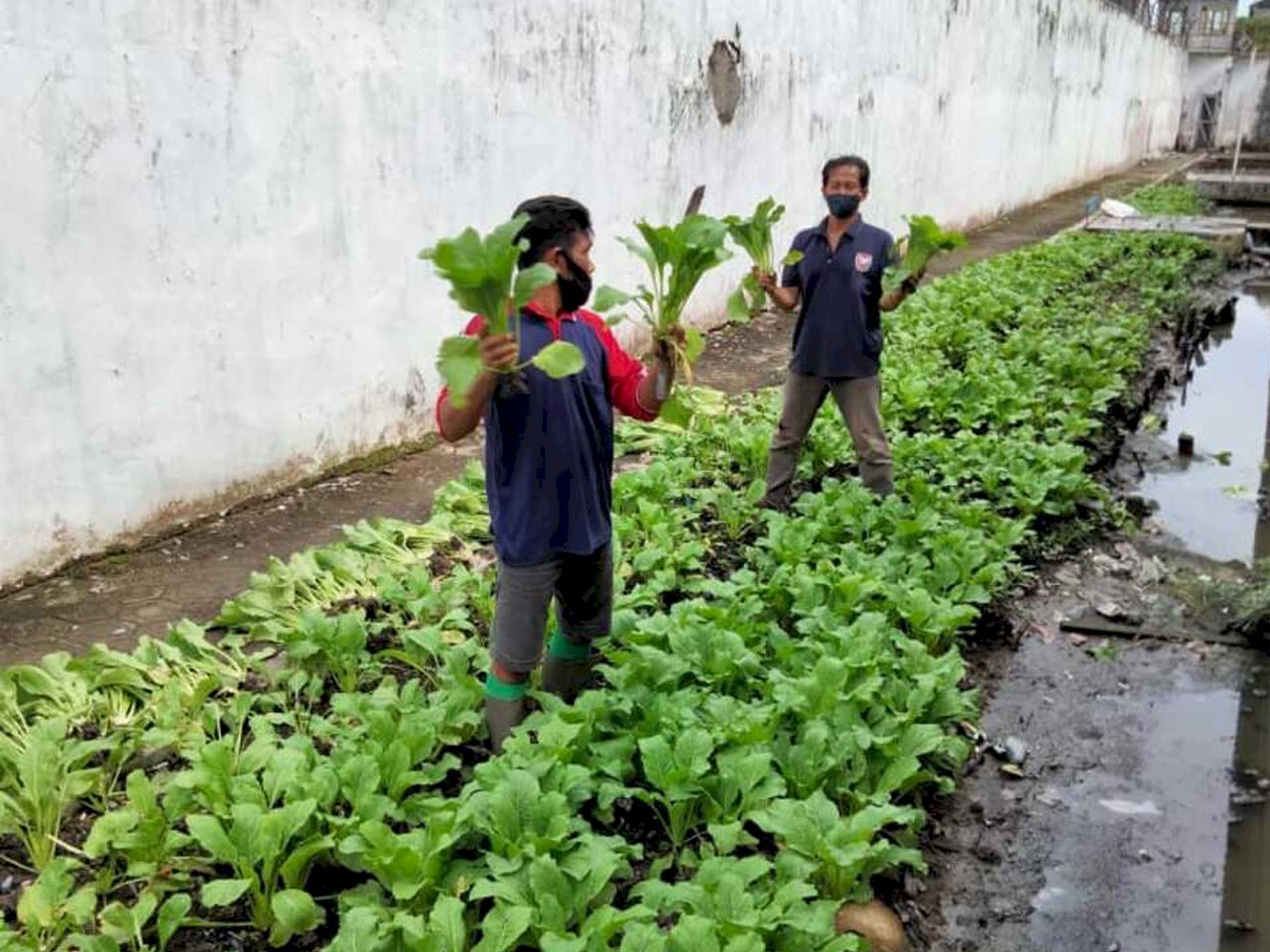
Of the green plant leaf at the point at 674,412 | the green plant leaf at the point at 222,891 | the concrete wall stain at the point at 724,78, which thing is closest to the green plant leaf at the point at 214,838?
the green plant leaf at the point at 222,891

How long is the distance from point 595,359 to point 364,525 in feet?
8.38

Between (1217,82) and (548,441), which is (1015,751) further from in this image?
(1217,82)

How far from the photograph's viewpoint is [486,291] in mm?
2807

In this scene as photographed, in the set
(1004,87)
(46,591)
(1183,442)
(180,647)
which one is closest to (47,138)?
(46,591)

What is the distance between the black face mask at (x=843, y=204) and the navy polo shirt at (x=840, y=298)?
0.10m

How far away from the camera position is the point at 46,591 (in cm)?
509

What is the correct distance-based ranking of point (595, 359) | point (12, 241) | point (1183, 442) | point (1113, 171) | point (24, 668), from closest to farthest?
point (595, 359)
point (24, 668)
point (12, 241)
point (1183, 442)
point (1113, 171)

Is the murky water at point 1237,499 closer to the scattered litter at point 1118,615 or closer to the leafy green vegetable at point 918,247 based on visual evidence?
the scattered litter at point 1118,615

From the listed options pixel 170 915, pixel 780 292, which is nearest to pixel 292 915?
pixel 170 915

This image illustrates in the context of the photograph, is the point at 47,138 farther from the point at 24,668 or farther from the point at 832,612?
the point at 832,612

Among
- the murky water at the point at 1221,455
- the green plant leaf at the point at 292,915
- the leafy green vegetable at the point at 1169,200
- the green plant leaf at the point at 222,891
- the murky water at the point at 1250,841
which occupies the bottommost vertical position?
the murky water at the point at 1221,455

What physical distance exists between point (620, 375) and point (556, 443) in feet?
1.08

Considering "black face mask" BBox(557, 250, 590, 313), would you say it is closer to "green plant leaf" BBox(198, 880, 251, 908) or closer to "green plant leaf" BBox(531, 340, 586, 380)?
"green plant leaf" BBox(531, 340, 586, 380)

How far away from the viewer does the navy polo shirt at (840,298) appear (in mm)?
5438
